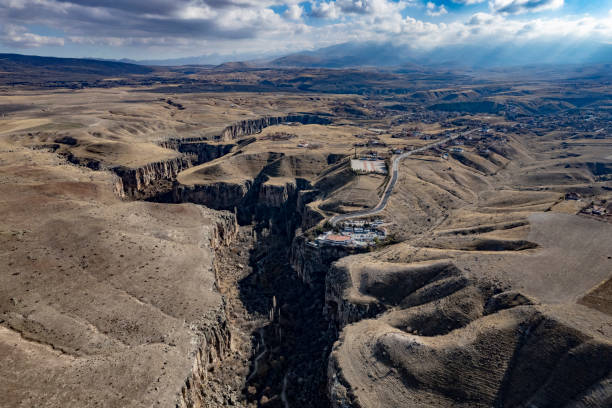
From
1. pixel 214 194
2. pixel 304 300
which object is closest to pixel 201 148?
pixel 214 194

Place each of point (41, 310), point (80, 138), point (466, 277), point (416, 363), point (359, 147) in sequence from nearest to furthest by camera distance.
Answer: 1. point (416, 363)
2. point (41, 310)
3. point (466, 277)
4. point (80, 138)
5. point (359, 147)

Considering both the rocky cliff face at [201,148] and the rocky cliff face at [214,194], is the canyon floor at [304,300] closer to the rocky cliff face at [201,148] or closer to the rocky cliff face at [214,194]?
the rocky cliff face at [214,194]

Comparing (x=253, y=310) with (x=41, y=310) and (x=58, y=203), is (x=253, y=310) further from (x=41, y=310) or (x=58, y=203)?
(x=58, y=203)

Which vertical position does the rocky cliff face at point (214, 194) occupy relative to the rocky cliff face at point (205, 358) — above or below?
above

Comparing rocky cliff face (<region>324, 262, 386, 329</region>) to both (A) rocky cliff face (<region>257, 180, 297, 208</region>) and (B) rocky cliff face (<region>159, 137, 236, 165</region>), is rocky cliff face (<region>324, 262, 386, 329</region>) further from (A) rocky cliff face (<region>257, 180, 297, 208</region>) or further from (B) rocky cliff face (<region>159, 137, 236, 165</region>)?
(B) rocky cliff face (<region>159, 137, 236, 165</region>)

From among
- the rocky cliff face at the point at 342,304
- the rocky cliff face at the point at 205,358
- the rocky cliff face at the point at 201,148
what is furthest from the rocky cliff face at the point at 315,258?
the rocky cliff face at the point at 201,148

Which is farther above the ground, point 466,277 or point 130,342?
point 466,277

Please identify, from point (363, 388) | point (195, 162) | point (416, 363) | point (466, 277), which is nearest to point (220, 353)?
point (363, 388)

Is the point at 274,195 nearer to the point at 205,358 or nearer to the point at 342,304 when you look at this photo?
the point at 342,304

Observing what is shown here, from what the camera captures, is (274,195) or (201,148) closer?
(274,195)
